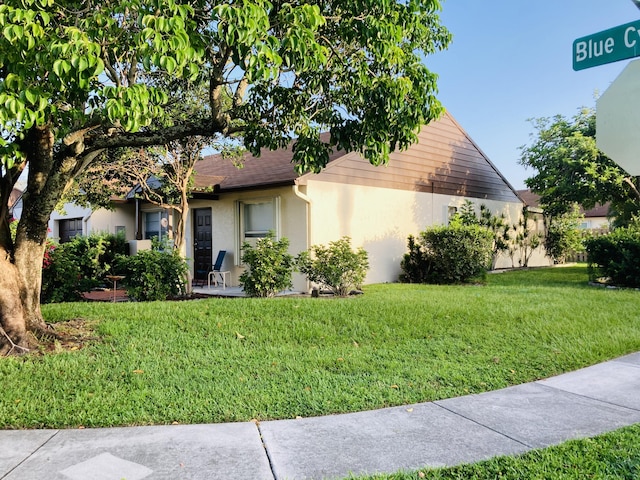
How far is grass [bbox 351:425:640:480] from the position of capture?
2992 mm

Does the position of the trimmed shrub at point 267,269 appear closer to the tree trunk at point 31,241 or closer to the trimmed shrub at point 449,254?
the tree trunk at point 31,241

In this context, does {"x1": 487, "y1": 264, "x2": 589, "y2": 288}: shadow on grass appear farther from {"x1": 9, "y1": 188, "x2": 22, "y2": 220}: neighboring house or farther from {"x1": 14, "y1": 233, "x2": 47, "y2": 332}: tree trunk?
{"x1": 9, "y1": 188, "x2": 22, "y2": 220}: neighboring house

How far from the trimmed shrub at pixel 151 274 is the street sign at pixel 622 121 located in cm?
860

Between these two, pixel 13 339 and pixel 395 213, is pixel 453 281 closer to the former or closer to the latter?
pixel 395 213

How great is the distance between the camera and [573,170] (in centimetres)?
1627

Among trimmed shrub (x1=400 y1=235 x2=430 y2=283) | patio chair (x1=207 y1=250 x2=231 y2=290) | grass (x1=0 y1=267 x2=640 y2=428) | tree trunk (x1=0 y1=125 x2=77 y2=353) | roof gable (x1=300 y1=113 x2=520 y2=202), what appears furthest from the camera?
trimmed shrub (x1=400 y1=235 x2=430 y2=283)

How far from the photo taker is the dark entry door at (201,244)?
46.5ft

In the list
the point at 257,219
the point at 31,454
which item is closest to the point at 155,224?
the point at 257,219

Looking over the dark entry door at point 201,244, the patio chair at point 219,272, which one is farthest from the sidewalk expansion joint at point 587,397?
the dark entry door at point 201,244

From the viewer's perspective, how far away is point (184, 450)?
136 inches

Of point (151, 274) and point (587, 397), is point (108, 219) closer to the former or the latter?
point (151, 274)

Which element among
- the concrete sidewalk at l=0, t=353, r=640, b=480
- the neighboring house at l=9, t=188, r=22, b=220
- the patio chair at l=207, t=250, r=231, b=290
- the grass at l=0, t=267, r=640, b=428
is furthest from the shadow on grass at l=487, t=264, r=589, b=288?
the neighboring house at l=9, t=188, r=22, b=220

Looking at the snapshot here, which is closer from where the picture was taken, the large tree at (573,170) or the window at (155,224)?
the large tree at (573,170)

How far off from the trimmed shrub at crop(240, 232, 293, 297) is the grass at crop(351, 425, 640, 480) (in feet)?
23.5
